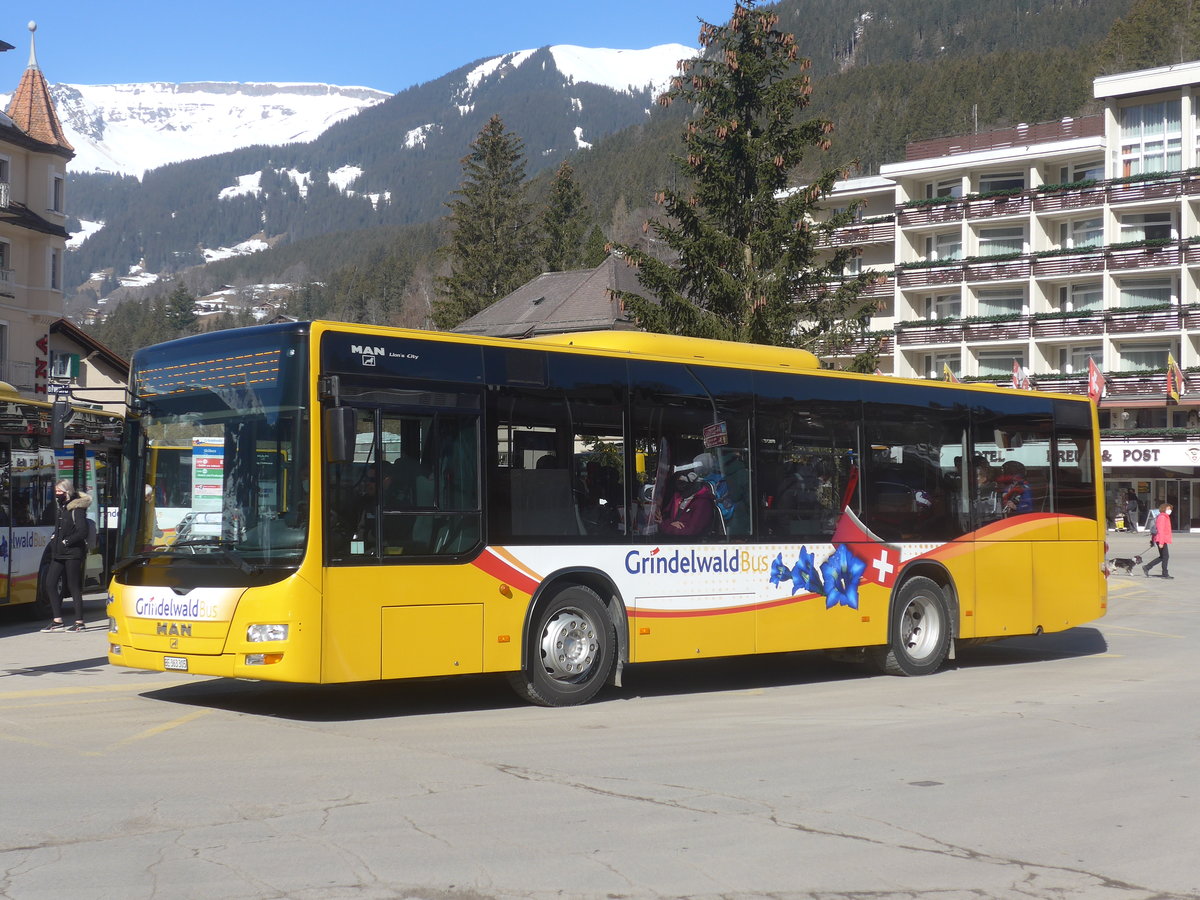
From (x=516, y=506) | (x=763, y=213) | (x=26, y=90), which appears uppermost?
(x=26, y=90)

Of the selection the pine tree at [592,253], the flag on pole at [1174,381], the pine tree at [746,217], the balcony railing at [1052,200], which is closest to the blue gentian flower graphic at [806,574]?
the pine tree at [746,217]

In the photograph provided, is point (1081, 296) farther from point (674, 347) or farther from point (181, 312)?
point (181, 312)

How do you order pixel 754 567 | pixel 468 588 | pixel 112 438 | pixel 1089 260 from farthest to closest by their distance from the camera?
pixel 1089 260 < pixel 112 438 < pixel 754 567 < pixel 468 588

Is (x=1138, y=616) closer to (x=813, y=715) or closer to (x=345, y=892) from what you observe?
(x=813, y=715)

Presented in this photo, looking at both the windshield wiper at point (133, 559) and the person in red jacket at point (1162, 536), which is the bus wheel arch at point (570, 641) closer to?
the windshield wiper at point (133, 559)

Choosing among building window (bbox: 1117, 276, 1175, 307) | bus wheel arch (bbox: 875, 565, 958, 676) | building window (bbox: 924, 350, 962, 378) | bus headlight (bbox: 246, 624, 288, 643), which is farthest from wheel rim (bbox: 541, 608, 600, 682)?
building window (bbox: 924, 350, 962, 378)

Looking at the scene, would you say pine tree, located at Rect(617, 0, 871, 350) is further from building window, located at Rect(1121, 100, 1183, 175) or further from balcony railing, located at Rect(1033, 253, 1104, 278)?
building window, located at Rect(1121, 100, 1183, 175)

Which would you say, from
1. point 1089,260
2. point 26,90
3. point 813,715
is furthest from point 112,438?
point 1089,260

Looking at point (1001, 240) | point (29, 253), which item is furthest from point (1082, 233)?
point (29, 253)

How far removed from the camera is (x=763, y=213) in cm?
3384

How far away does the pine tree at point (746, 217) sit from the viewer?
33.6m

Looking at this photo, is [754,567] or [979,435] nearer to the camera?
[754,567]

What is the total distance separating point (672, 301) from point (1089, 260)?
4547cm

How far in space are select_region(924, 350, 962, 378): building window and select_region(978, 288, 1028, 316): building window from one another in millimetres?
2905
